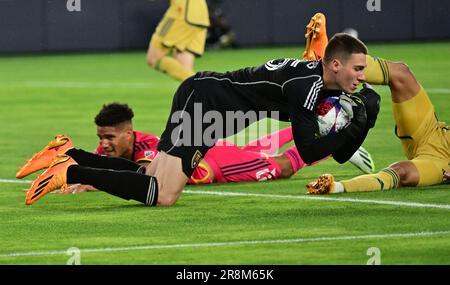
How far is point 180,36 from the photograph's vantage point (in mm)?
18062

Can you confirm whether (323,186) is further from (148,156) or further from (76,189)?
(76,189)

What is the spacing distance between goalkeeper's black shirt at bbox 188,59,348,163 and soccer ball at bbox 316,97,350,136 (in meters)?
→ 0.07

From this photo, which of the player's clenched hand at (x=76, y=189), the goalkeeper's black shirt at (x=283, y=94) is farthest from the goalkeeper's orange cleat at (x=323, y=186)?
the player's clenched hand at (x=76, y=189)

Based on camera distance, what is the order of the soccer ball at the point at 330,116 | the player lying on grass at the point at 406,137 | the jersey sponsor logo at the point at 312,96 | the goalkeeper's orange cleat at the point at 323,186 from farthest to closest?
A: the player lying on grass at the point at 406,137
the goalkeeper's orange cleat at the point at 323,186
the soccer ball at the point at 330,116
the jersey sponsor logo at the point at 312,96

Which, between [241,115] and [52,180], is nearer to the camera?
[52,180]

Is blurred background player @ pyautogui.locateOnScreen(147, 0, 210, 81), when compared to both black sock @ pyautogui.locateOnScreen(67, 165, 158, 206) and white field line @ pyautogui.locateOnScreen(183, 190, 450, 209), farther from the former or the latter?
black sock @ pyautogui.locateOnScreen(67, 165, 158, 206)

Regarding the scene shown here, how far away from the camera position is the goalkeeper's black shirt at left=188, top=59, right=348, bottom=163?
8781 mm

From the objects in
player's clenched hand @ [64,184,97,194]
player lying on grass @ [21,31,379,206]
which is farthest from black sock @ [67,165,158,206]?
player's clenched hand @ [64,184,97,194]

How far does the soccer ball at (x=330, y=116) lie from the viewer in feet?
29.9

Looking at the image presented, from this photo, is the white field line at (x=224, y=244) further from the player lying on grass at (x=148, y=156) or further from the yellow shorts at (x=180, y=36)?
the yellow shorts at (x=180, y=36)

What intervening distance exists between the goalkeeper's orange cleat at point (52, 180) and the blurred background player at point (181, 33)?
8.80 meters

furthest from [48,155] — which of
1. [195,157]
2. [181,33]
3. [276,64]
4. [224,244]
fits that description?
[181,33]

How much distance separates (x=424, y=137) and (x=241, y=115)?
5.50 feet
